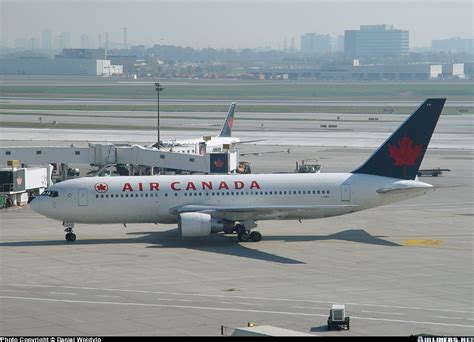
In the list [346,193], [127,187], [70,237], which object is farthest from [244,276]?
[70,237]

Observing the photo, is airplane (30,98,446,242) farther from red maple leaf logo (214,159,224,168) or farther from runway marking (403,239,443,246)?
red maple leaf logo (214,159,224,168)

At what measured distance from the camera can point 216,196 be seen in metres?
61.0

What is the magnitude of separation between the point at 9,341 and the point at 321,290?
54.0 feet

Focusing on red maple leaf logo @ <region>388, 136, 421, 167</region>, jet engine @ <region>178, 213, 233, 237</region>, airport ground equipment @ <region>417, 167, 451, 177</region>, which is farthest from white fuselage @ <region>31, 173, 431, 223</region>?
airport ground equipment @ <region>417, 167, 451, 177</region>

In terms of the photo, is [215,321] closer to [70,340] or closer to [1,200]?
[70,340]

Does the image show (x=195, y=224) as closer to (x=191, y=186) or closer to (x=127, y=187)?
(x=191, y=186)

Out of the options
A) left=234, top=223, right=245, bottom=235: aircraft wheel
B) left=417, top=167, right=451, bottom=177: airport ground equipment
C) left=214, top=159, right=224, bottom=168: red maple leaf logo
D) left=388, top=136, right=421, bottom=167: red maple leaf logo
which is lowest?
left=417, top=167, right=451, bottom=177: airport ground equipment

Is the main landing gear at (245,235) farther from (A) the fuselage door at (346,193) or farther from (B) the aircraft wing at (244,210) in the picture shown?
(A) the fuselage door at (346,193)

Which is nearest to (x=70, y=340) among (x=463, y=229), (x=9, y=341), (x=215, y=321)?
(x=9, y=341)

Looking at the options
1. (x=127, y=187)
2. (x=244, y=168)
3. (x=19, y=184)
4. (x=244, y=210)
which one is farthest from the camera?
(x=244, y=168)

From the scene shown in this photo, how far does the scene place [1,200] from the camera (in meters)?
76.6

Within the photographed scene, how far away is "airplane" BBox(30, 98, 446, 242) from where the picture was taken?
198 ft

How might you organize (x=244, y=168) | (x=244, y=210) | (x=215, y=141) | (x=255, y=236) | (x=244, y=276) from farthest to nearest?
(x=215, y=141), (x=244, y=168), (x=255, y=236), (x=244, y=210), (x=244, y=276)

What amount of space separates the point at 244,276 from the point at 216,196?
11906 mm
